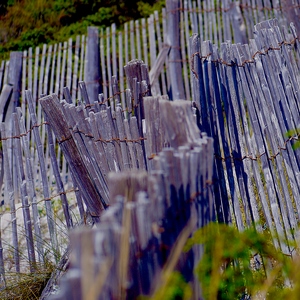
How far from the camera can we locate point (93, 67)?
5.26 m

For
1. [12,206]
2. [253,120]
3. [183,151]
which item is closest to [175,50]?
[12,206]

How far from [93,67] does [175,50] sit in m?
0.88

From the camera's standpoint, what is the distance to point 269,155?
239 cm

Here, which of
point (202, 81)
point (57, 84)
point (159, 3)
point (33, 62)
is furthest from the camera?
point (159, 3)

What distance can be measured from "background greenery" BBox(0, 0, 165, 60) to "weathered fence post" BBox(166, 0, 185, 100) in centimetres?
174

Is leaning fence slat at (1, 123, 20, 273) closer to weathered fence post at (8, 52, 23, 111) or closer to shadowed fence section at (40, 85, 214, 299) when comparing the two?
shadowed fence section at (40, 85, 214, 299)

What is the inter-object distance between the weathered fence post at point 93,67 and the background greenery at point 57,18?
1477 millimetres

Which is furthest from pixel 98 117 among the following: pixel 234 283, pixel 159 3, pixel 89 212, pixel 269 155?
pixel 159 3

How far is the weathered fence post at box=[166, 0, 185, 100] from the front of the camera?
5016mm

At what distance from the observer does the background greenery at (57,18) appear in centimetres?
690

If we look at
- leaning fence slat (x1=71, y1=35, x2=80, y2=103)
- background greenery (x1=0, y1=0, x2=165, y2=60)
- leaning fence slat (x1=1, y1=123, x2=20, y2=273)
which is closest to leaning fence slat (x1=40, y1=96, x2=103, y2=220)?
leaning fence slat (x1=1, y1=123, x2=20, y2=273)

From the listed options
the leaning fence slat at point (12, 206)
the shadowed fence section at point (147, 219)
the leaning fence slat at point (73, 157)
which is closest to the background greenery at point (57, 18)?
the leaning fence slat at point (12, 206)

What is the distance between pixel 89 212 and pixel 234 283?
923mm

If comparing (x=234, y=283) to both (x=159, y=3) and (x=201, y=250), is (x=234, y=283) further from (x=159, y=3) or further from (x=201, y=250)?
(x=159, y=3)
